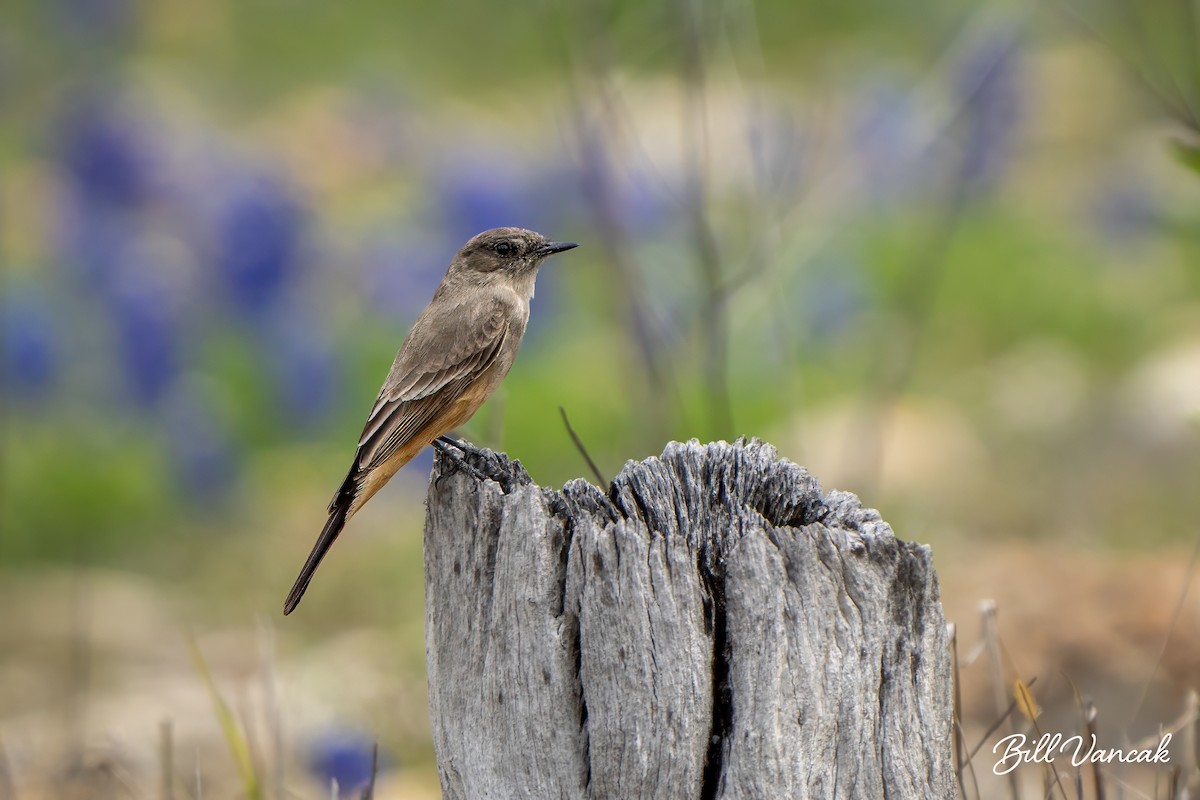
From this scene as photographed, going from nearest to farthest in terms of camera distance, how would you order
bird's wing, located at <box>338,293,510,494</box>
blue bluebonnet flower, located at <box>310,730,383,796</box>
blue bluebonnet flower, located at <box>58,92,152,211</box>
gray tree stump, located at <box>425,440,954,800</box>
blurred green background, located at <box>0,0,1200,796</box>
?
1. gray tree stump, located at <box>425,440,954,800</box>
2. bird's wing, located at <box>338,293,510,494</box>
3. blue bluebonnet flower, located at <box>310,730,383,796</box>
4. blurred green background, located at <box>0,0,1200,796</box>
5. blue bluebonnet flower, located at <box>58,92,152,211</box>

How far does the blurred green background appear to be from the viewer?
19.4ft

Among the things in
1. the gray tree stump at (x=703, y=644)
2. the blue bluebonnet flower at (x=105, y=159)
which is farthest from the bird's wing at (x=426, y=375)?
the blue bluebonnet flower at (x=105, y=159)

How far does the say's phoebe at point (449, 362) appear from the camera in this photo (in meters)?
3.66

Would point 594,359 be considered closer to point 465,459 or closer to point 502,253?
point 502,253

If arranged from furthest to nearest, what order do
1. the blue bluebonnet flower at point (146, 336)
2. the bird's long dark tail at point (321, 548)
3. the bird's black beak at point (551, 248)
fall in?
the blue bluebonnet flower at point (146, 336) < the bird's black beak at point (551, 248) < the bird's long dark tail at point (321, 548)

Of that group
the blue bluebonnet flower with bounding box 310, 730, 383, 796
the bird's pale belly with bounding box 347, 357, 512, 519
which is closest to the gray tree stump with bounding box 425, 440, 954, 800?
the bird's pale belly with bounding box 347, 357, 512, 519

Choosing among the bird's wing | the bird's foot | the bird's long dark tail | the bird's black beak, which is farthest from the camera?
the bird's black beak

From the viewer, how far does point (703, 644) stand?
2.53 m

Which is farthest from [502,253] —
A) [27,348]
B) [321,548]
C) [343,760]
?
[27,348]

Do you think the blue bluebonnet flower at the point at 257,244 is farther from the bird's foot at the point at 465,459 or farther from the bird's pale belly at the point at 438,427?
the bird's foot at the point at 465,459

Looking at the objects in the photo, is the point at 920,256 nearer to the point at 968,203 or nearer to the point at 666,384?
the point at 968,203

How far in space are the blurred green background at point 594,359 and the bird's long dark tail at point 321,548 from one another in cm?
70

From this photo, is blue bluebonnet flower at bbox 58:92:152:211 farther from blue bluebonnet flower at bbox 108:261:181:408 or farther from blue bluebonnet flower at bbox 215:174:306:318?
blue bluebonnet flower at bbox 108:261:181:408

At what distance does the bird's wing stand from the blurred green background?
17cm
